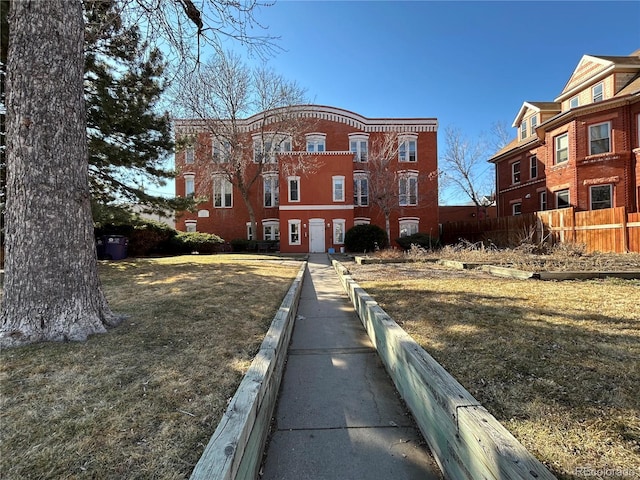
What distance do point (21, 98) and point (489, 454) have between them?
5517 millimetres

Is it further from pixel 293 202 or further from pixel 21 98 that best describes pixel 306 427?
pixel 293 202

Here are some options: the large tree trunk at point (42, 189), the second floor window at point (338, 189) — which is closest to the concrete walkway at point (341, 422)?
the large tree trunk at point (42, 189)

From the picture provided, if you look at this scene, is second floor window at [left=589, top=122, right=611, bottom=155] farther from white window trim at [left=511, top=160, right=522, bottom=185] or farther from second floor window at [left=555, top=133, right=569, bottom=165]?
white window trim at [left=511, top=160, right=522, bottom=185]

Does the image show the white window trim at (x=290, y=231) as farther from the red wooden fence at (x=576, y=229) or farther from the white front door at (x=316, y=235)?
the red wooden fence at (x=576, y=229)

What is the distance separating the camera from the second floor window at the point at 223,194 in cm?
2722

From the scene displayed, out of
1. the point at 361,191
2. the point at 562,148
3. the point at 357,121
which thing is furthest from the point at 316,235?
the point at 562,148

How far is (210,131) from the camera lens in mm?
23422

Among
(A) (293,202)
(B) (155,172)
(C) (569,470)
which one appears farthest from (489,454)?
(A) (293,202)

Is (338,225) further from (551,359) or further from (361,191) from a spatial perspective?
(551,359)

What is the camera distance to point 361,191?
1062 inches

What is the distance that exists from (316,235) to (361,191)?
20.6 feet

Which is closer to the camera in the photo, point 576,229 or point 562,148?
point 576,229

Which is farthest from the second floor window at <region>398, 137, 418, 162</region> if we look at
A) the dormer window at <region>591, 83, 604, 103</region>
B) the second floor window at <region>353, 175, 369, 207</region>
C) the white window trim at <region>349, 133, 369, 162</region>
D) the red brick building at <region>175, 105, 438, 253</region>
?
the dormer window at <region>591, 83, 604, 103</region>

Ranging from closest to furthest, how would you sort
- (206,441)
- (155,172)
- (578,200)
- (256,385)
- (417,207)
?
(206,441) < (256,385) < (155,172) < (578,200) < (417,207)
